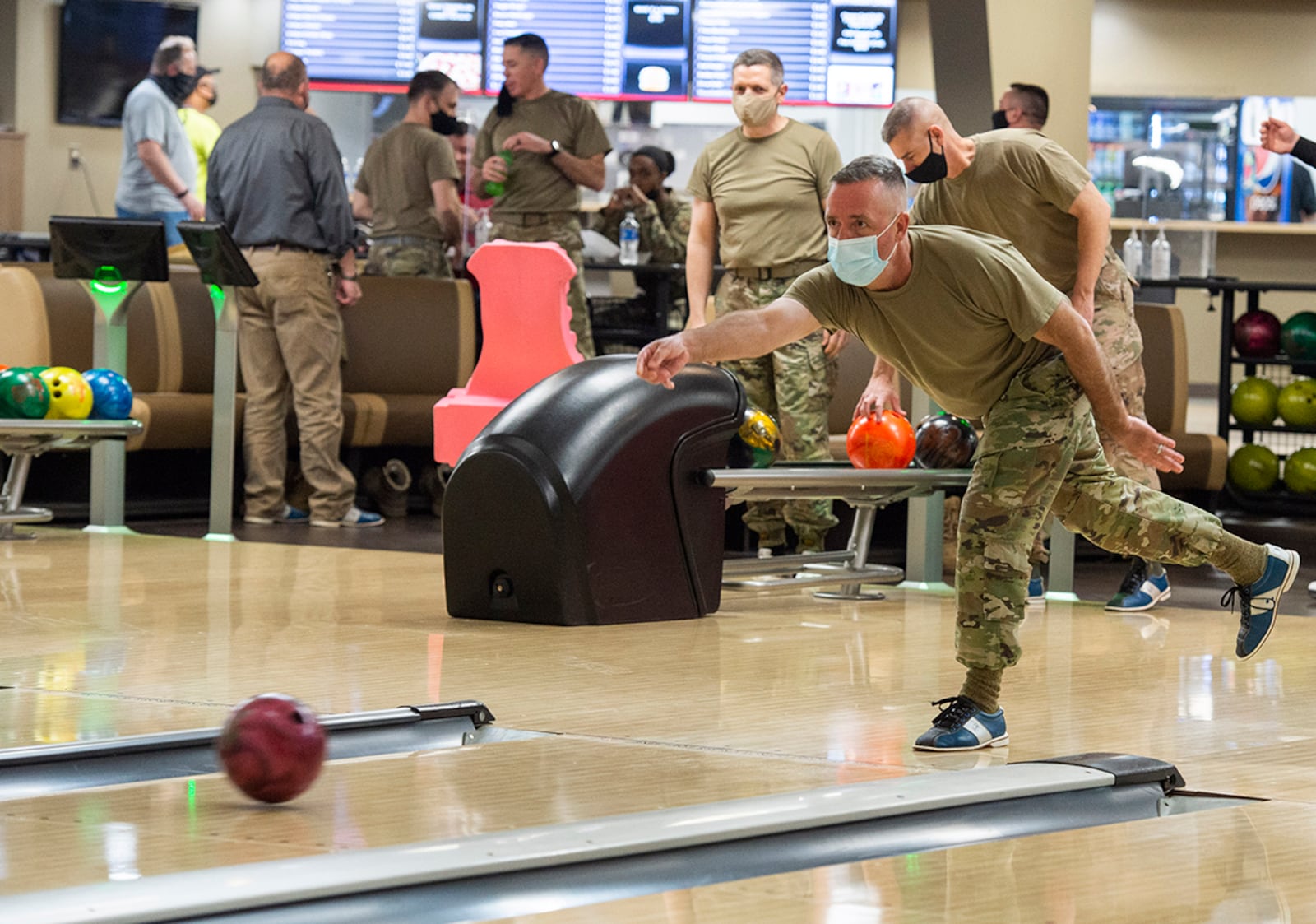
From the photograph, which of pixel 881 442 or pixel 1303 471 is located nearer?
pixel 881 442

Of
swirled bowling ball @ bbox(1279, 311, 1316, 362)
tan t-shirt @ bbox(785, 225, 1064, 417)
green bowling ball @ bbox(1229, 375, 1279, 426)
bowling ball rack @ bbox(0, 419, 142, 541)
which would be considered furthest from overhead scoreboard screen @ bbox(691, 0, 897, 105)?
tan t-shirt @ bbox(785, 225, 1064, 417)

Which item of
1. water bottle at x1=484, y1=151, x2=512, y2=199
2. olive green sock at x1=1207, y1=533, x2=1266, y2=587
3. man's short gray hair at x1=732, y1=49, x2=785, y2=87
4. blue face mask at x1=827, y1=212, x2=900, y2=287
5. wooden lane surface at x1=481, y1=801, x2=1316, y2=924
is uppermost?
man's short gray hair at x1=732, y1=49, x2=785, y2=87

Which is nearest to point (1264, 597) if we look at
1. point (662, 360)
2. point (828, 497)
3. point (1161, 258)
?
point (662, 360)

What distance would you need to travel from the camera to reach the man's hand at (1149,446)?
3.42 meters

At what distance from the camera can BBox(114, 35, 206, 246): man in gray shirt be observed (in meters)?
9.34

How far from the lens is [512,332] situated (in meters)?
7.04

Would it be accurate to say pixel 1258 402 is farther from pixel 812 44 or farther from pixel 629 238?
pixel 812 44

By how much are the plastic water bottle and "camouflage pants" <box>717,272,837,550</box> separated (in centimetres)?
262

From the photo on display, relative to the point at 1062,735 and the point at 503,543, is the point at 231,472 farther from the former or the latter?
the point at 1062,735

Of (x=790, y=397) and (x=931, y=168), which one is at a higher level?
(x=931, y=168)

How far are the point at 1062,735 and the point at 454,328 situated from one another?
564 centimetres

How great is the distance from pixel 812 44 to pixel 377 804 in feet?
28.9

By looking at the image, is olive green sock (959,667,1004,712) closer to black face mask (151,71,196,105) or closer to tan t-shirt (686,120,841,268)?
tan t-shirt (686,120,841,268)

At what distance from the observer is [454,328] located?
8.73m
